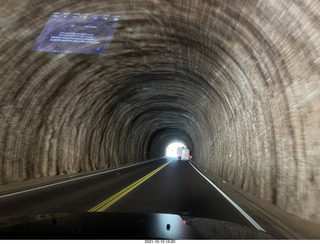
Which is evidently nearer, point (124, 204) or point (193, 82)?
point (124, 204)

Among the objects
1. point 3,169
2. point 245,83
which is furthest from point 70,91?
point 245,83

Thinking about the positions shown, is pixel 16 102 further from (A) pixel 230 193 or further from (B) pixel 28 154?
(A) pixel 230 193

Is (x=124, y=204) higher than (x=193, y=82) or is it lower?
lower

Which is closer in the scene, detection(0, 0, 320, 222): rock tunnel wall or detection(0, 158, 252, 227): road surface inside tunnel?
detection(0, 0, 320, 222): rock tunnel wall

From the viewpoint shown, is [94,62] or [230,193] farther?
[94,62]

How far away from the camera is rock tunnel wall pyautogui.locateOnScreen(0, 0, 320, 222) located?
6469 mm

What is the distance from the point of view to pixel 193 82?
1814 centimetres

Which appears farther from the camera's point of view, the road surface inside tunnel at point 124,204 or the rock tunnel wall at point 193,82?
the road surface inside tunnel at point 124,204

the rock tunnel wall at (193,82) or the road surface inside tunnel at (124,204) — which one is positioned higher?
the rock tunnel wall at (193,82)

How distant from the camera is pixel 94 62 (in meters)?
14.0

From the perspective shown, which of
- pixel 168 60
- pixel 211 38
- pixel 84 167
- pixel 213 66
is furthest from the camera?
pixel 84 167

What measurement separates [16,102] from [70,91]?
3.91 m

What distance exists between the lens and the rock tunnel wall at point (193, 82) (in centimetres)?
647

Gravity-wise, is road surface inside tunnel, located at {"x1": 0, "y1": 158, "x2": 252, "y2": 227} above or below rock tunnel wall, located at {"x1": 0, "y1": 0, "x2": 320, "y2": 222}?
below
